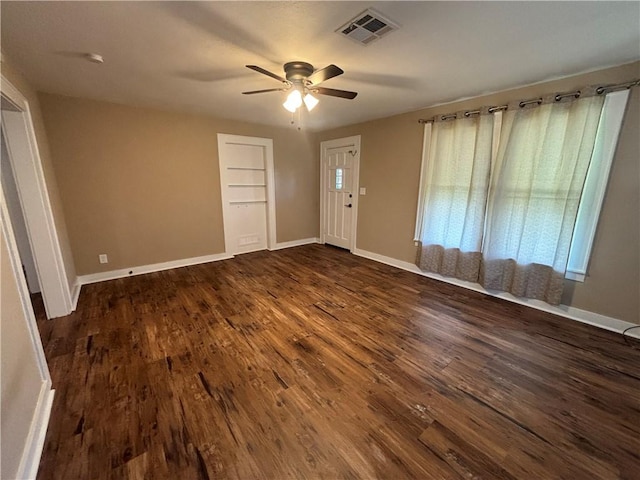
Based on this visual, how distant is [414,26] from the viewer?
63.4 inches

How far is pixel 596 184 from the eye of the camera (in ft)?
7.53

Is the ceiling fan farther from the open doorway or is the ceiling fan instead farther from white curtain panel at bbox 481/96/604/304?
the open doorway

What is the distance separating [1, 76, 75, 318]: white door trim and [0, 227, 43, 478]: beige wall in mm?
1186

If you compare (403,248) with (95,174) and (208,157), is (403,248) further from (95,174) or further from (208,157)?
(95,174)

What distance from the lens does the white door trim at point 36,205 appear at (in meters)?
2.15

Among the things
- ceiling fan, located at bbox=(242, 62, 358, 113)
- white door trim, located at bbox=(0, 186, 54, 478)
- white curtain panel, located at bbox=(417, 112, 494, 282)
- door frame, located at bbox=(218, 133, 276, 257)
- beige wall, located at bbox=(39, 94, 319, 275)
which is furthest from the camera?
→ door frame, located at bbox=(218, 133, 276, 257)

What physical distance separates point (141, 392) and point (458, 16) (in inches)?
119

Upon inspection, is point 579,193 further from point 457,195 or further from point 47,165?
point 47,165

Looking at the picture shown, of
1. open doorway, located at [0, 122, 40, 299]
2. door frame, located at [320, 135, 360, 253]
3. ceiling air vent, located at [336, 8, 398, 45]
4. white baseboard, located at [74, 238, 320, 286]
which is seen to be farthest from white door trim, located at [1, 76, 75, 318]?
door frame, located at [320, 135, 360, 253]

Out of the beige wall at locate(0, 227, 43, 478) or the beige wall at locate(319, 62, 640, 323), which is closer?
the beige wall at locate(0, 227, 43, 478)

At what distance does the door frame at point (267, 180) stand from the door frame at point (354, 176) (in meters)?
1.02

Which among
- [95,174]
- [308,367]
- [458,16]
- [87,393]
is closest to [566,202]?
[458,16]

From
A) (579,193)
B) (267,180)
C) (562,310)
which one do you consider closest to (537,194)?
(579,193)

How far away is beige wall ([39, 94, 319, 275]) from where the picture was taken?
3.03 metres
